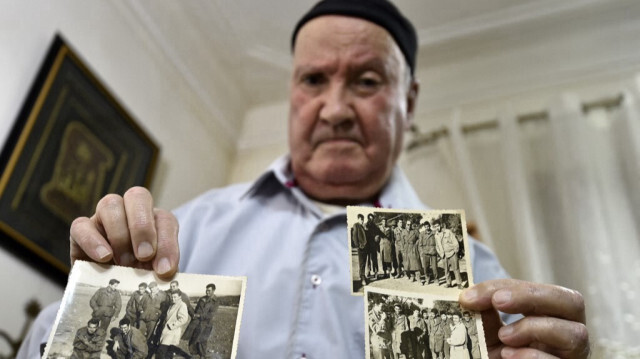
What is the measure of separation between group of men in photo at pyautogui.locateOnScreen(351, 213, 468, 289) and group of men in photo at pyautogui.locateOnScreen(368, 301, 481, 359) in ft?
0.14

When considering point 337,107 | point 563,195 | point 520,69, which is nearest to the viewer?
point 337,107

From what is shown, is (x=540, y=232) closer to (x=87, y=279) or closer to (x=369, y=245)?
(x=369, y=245)

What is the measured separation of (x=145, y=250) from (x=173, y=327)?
0.10 m

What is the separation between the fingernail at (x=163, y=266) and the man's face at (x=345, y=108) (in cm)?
49

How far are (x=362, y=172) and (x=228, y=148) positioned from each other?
1.48m

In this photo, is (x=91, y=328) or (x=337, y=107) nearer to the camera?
(x=91, y=328)

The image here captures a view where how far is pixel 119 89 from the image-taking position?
165 cm

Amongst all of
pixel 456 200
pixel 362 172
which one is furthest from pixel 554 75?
pixel 362 172

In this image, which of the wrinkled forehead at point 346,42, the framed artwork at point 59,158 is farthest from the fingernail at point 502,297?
the framed artwork at point 59,158

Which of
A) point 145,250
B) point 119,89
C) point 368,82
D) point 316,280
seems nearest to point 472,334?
point 316,280

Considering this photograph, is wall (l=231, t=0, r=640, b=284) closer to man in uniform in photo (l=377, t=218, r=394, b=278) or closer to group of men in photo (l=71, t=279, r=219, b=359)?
man in uniform in photo (l=377, t=218, r=394, b=278)

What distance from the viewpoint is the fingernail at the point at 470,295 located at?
0.59 meters

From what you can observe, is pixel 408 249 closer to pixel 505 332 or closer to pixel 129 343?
pixel 505 332

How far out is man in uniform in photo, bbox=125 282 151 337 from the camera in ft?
1.80
